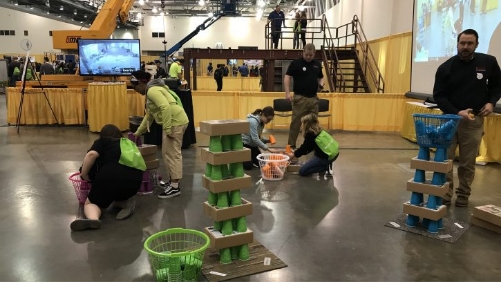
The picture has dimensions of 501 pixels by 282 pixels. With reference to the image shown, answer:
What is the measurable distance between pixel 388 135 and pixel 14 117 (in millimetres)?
8719

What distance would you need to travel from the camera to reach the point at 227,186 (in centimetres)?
280

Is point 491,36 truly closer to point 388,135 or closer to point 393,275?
point 388,135

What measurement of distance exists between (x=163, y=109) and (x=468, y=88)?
3035 millimetres

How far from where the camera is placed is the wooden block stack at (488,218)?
347 centimetres

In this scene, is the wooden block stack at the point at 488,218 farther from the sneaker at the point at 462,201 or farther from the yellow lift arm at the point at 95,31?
the yellow lift arm at the point at 95,31

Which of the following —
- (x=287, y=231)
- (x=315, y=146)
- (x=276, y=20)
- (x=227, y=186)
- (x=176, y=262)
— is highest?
(x=276, y=20)

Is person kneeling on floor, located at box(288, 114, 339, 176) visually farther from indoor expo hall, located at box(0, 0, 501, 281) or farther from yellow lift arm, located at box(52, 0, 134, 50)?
yellow lift arm, located at box(52, 0, 134, 50)

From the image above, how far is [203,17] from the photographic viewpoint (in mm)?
33000

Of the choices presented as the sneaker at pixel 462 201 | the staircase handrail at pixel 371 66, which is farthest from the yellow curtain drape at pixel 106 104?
the staircase handrail at pixel 371 66

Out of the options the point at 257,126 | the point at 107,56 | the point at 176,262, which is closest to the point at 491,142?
A: the point at 257,126

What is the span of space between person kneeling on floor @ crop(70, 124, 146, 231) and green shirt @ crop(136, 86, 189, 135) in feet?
1.67

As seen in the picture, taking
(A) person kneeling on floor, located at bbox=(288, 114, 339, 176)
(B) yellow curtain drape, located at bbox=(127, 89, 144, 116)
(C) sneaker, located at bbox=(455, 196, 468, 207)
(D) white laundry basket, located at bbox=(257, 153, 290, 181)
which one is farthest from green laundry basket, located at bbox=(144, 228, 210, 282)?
(B) yellow curtain drape, located at bbox=(127, 89, 144, 116)

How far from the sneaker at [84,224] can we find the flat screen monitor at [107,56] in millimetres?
6600

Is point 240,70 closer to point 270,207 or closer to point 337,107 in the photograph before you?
point 337,107
